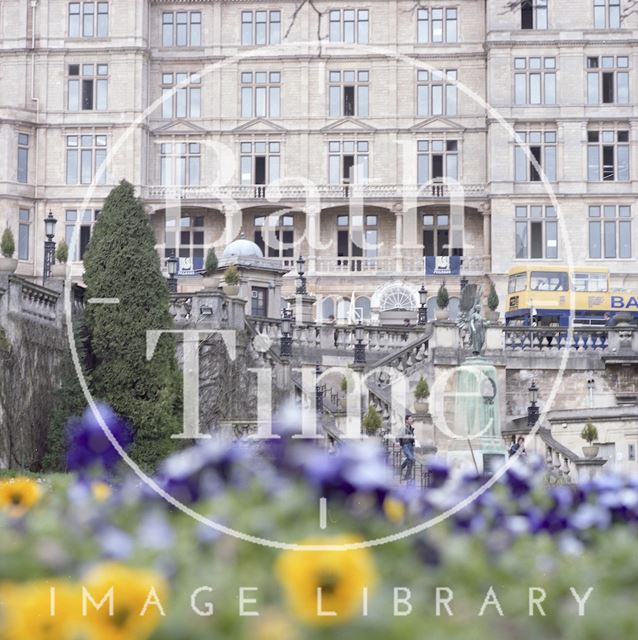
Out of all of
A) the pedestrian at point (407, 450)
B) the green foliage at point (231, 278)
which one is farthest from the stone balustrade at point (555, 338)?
the pedestrian at point (407, 450)

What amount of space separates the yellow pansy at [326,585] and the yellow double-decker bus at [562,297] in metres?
41.8

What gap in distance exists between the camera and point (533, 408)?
102 ft

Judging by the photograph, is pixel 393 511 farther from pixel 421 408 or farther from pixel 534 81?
pixel 534 81

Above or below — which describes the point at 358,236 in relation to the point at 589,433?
above

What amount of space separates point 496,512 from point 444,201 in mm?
50525

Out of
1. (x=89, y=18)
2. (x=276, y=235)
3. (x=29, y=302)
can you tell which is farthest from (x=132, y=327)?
(x=89, y=18)

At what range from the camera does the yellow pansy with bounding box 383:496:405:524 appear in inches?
245

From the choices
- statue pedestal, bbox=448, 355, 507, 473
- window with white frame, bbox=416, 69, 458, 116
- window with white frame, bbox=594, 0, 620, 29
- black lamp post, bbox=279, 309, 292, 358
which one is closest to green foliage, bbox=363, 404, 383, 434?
statue pedestal, bbox=448, 355, 507, 473

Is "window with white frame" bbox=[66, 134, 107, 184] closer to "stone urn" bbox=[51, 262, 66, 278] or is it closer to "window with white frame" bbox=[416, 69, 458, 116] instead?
A: "window with white frame" bbox=[416, 69, 458, 116]

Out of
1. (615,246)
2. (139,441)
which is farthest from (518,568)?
(615,246)

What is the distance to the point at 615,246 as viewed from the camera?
55.2 metres

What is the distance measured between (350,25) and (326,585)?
55.7 m

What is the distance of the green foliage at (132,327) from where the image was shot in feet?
79.9

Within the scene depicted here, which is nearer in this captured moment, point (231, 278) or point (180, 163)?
point (231, 278)
